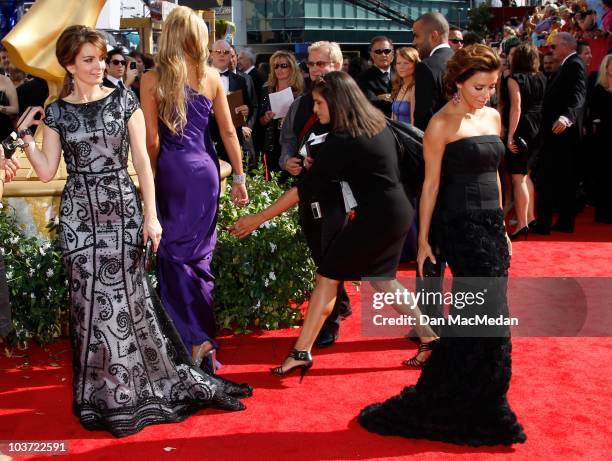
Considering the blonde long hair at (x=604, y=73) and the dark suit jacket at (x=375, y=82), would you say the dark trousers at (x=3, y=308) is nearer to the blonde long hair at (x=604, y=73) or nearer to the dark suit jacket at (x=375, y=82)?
the dark suit jacket at (x=375, y=82)

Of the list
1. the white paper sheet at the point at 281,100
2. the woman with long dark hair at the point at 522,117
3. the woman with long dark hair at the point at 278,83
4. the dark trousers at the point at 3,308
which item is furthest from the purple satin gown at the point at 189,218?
the woman with long dark hair at the point at 522,117

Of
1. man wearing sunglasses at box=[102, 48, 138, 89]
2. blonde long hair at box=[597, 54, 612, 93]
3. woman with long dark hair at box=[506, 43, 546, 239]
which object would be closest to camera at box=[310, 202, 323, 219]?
man wearing sunglasses at box=[102, 48, 138, 89]

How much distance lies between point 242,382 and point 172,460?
1111 millimetres

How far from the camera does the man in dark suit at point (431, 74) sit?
6.28 metres

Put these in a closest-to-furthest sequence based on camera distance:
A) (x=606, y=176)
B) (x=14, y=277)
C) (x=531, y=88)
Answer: (x=14, y=277)
(x=531, y=88)
(x=606, y=176)

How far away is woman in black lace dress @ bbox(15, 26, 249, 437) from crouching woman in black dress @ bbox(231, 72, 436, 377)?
0.88 m

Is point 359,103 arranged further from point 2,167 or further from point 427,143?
point 2,167

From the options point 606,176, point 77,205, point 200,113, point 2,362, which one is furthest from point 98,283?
point 606,176

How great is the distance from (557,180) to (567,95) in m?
0.94

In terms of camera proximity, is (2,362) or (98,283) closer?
(98,283)

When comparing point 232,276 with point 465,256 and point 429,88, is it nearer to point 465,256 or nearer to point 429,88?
point 465,256

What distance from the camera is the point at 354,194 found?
186 inches

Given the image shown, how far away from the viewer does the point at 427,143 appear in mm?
4219

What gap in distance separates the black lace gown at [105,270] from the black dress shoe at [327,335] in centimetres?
149
